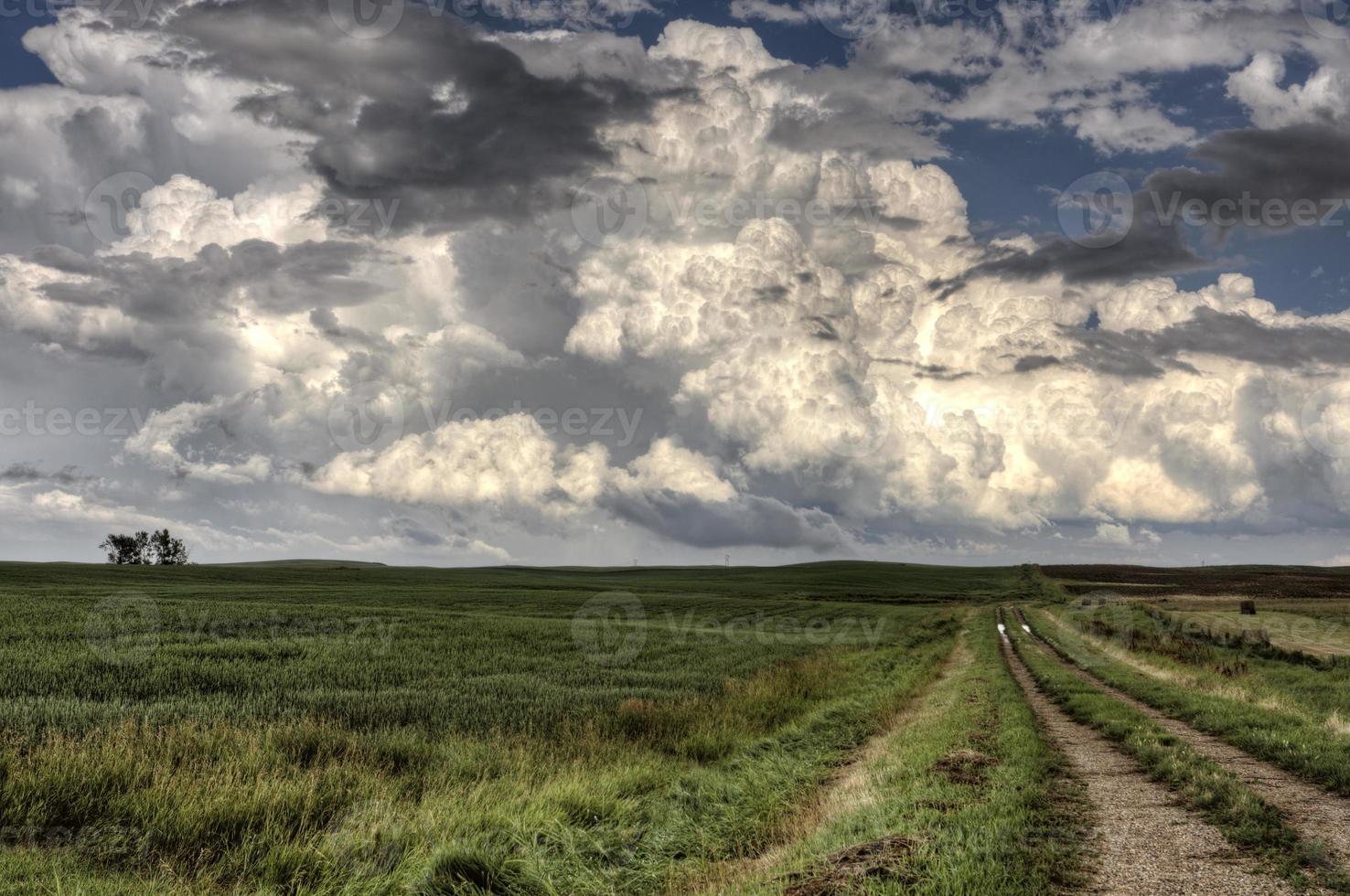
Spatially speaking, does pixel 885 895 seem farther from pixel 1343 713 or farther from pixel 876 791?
pixel 1343 713

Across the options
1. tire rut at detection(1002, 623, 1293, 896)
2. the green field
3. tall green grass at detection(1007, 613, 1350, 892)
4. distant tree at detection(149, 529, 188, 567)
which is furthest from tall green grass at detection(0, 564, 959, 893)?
distant tree at detection(149, 529, 188, 567)

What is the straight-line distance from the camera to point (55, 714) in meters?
14.4

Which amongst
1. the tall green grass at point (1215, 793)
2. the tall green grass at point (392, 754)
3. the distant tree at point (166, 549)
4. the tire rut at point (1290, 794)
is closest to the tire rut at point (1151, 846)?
the tall green grass at point (1215, 793)

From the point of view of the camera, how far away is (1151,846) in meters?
8.14

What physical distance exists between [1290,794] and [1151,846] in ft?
12.6

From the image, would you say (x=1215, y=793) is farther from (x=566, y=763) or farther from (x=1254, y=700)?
(x=1254, y=700)

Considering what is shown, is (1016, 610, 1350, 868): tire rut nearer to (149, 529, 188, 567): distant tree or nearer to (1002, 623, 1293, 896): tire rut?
(1002, 623, 1293, 896): tire rut

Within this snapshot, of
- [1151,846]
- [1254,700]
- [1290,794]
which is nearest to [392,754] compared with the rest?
[1151,846]

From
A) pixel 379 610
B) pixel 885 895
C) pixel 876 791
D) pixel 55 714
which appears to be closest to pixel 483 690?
pixel 55 714

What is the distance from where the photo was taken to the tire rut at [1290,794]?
8508mm

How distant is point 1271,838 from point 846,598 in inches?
3717

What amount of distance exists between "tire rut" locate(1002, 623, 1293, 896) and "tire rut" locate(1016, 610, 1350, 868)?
40.8 inches

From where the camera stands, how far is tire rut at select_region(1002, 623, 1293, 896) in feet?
22.9

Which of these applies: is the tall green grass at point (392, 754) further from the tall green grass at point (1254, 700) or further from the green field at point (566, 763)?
the tall green grass at point (1254, 700)
